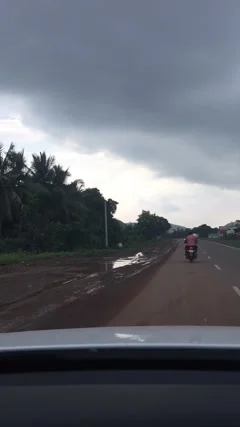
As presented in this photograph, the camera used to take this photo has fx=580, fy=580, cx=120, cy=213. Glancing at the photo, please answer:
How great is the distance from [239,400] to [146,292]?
44.9 feet

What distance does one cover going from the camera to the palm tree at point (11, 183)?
160 feet

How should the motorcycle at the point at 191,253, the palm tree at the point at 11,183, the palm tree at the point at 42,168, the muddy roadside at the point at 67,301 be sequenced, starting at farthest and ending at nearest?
1. the palm tree at the point at 42,168
2. the palm tree at the point at 11,183
3. the motorcycle at the point at 191,253
4. the muddy roadside at the point at 67,301

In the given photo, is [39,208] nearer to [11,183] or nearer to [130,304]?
[11,183]

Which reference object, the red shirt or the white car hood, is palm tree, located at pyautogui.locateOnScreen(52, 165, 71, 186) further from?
the white car hood

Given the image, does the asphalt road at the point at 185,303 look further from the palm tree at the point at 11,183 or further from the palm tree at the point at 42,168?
the palm tree at the point at 42,168

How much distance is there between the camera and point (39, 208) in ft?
177

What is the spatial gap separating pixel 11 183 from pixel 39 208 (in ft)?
16.3

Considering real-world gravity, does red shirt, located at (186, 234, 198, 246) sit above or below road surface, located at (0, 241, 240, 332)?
above

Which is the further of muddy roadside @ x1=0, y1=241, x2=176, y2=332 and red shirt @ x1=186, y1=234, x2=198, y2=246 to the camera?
red shirt @ x1=186, y1=234, x2=198, y2=246

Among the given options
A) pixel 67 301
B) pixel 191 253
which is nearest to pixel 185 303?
pixel 67 301

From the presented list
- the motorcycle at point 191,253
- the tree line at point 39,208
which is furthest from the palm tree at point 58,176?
the motorcycle at point 191,253

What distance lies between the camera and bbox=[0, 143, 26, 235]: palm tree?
48.7 m

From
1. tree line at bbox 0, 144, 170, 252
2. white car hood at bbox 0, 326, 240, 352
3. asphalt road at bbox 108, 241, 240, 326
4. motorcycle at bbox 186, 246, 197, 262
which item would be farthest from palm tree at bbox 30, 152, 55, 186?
white car hood at bbox 0, 326, 240, 352

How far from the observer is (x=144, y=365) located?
10.5 feet
